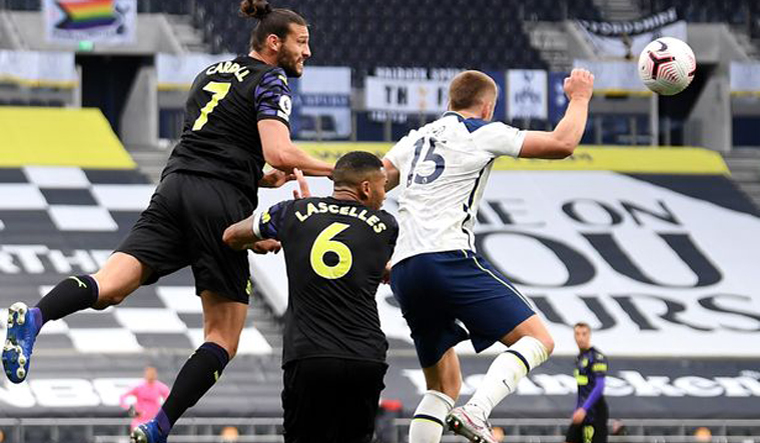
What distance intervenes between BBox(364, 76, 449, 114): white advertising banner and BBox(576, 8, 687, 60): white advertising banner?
391cm

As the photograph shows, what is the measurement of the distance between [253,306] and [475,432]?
15.3m

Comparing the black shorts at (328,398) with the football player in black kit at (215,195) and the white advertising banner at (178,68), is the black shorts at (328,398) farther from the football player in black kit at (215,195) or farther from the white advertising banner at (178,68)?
the white advertising banner at (178,68)

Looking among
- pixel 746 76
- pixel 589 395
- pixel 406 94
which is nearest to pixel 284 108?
pixel 589 395

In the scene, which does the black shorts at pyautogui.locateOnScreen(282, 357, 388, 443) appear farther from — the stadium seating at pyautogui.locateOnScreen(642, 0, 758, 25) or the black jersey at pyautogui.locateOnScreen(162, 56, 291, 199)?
the stadium seating at pyautogui.locateOnScreen(642, 0, 758, 25)

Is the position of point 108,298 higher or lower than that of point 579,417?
higher

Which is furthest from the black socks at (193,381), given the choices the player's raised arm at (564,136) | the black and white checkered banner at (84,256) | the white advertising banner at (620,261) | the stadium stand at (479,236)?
the white advertising banner at (620,261)

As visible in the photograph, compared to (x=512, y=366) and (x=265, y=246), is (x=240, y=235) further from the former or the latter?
(x=512, y=366)

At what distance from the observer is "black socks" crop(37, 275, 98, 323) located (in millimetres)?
6797

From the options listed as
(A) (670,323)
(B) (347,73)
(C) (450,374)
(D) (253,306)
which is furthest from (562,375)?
(C) (450,374)

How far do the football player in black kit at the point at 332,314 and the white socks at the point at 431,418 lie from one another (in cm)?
108

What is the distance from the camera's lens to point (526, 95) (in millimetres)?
25281

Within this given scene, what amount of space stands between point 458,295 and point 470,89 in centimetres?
100

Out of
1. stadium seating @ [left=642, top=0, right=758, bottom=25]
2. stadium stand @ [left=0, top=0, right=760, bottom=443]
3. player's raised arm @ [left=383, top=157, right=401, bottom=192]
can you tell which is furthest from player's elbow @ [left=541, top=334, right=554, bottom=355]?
stadium seating @ [left=642, top=0, right=758, bottom=25]

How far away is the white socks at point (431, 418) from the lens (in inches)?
302
